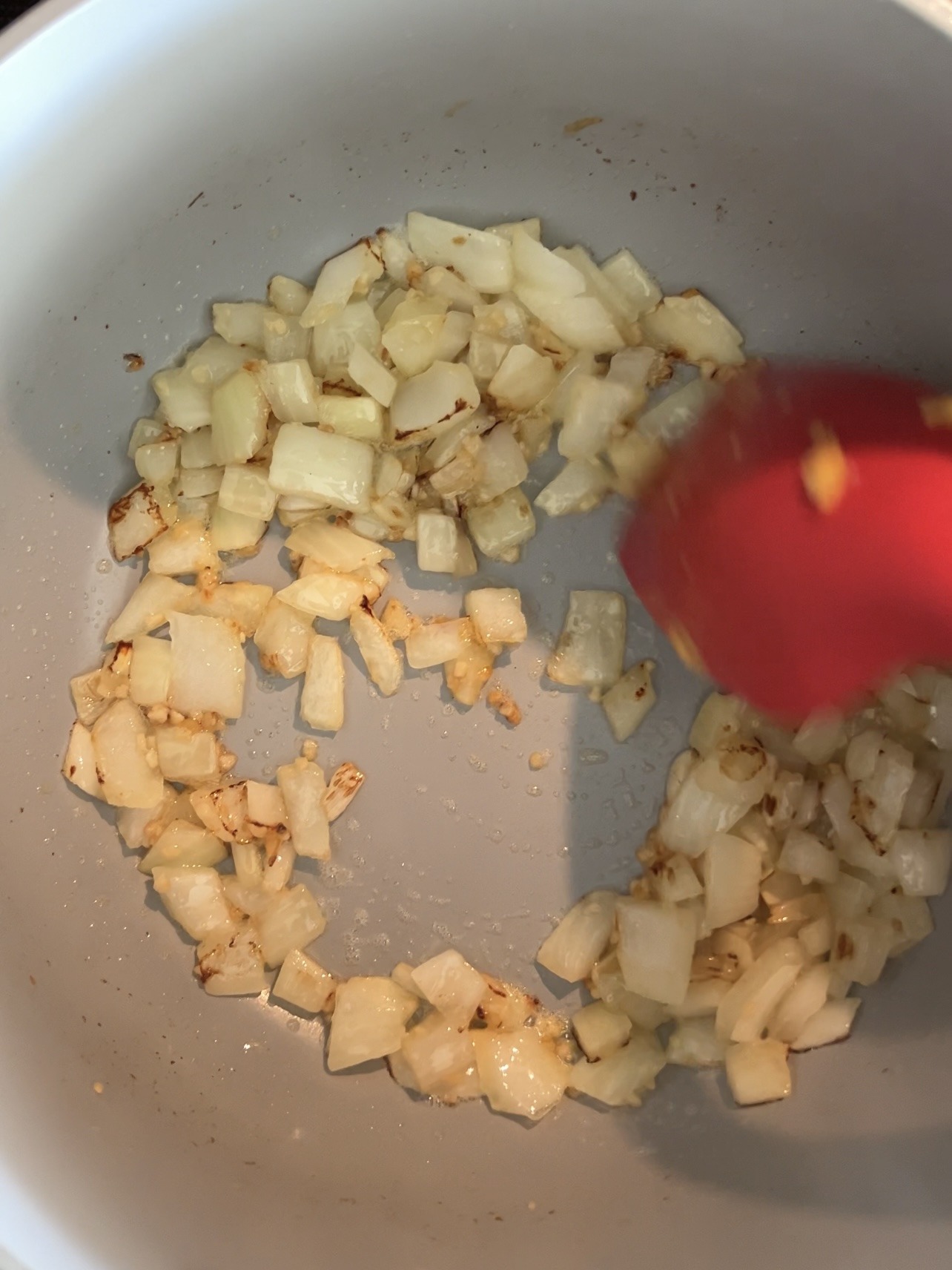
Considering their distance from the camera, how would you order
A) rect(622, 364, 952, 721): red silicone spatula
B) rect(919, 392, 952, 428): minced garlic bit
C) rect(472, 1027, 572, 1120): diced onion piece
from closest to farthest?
rect(622, 364, 952, 721): red silicone spatula
rect(919, 392, 952, 428): minced garlic bit
rect(472, 1027, 572, 1120): diced onion piece

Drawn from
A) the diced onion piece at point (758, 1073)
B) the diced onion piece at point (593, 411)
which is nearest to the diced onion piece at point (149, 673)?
the diced onion piece at point (593, 411)

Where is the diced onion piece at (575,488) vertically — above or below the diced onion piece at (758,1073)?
above

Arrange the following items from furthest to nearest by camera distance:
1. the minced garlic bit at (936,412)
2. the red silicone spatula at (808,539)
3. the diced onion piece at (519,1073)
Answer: the diced onion piece at (519,1073), the minced garlic bit at (936,412), the red silicone spatula at (808,539)

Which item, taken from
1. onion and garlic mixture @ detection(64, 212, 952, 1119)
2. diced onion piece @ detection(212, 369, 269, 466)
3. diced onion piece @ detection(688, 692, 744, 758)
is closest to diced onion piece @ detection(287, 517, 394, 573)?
onion and garlic mixture @ detection(64, 212, 952, 1119)

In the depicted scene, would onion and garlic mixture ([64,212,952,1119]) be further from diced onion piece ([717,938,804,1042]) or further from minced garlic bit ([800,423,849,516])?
minced garlic bit ([800,423,849,516])

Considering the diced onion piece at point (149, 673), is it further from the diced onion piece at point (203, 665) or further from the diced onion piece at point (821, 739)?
the diced onion piece at point (821, 739)

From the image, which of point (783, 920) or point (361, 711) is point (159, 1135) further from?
point (783, 920)

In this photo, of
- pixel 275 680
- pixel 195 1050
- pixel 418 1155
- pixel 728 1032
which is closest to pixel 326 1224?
pixel 418 1155
